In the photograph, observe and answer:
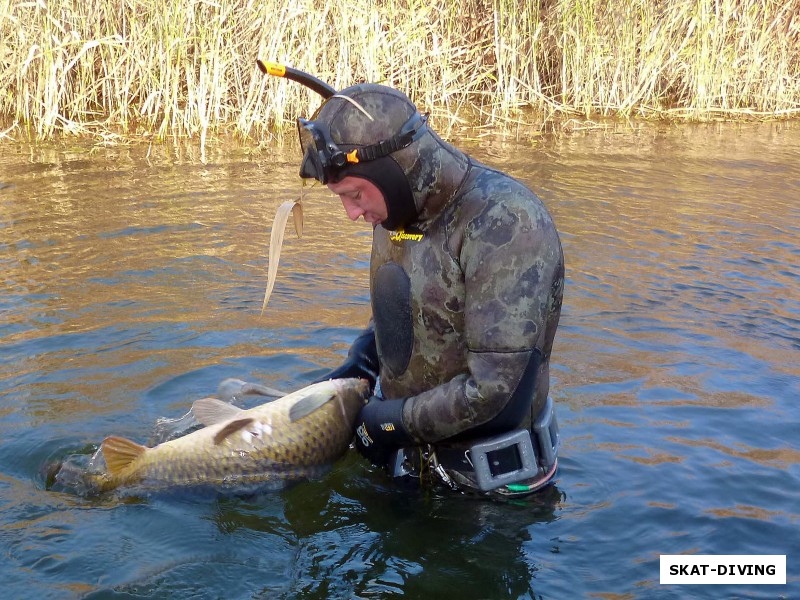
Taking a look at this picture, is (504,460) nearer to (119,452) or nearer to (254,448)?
(254,448)

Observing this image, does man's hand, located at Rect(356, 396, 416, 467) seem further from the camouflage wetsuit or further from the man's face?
the man's face

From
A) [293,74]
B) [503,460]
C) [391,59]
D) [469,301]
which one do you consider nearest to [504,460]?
[503,460]

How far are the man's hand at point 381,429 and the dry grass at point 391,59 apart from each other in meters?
8.07

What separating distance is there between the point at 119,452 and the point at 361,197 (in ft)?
5.25

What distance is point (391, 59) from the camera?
12.7 metres

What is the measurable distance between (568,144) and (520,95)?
6.39 feet

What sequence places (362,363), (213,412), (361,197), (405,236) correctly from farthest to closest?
1. (362,363)
2. (213,412)
3. (405,236)
4. (361,197)

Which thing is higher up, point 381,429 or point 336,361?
point 381,429

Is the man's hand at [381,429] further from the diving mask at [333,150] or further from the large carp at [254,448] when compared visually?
the diving mask at [333,150]

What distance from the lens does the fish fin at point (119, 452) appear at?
4414 mm

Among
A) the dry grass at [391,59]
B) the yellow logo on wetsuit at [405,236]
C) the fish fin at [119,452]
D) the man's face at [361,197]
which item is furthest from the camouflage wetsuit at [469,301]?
the dry grass at [391,59]

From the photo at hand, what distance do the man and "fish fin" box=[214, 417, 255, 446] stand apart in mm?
508

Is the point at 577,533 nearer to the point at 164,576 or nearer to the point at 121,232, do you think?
the point at 164,576

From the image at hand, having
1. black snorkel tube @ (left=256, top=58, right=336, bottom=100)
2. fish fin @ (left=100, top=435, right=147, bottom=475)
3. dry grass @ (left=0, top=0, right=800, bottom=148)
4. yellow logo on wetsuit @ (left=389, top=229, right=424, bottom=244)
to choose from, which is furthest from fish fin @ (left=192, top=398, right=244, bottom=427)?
dry grass @ (left=0, top=0, right=800, bottom=148)
